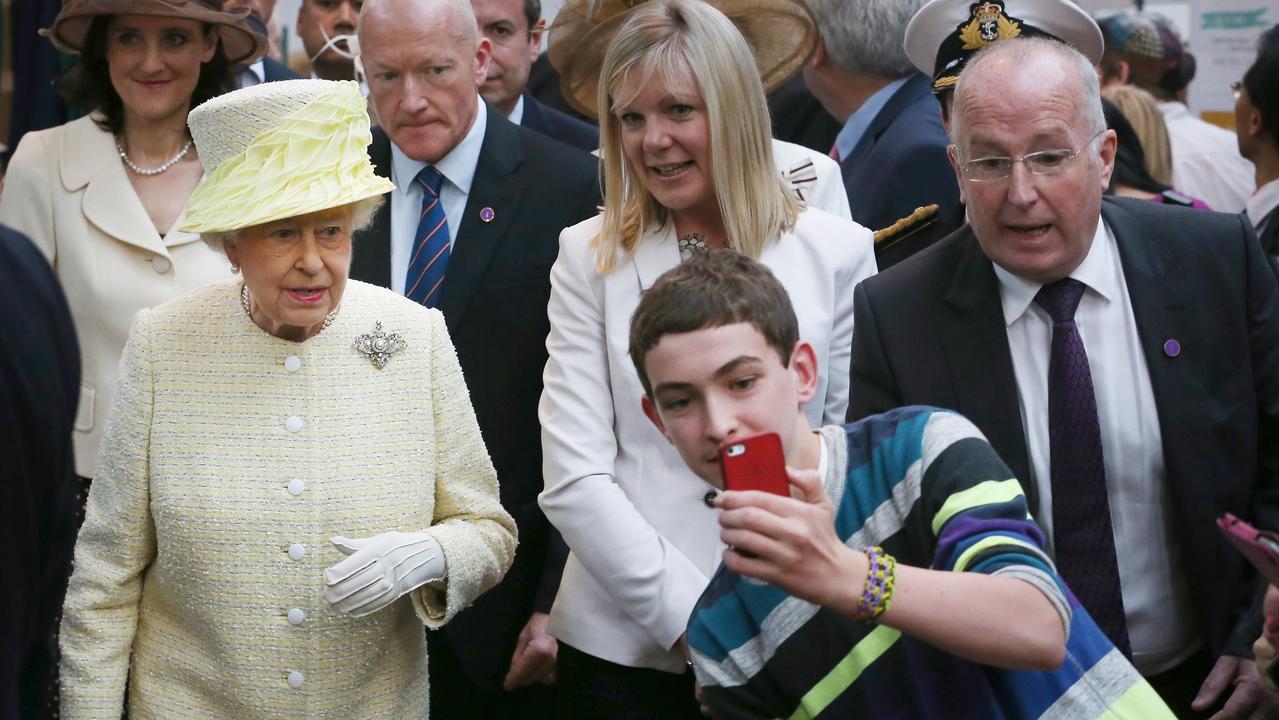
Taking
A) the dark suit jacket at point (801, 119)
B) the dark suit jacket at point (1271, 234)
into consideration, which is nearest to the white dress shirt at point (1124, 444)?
the dark suit jacket at point (1271, 234)

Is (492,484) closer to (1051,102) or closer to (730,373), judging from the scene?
(730,373)

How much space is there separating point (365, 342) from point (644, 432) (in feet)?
2.26

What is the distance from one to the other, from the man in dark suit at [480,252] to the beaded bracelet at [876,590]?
1991 millimetres

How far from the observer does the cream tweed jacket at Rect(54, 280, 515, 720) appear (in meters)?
3.50

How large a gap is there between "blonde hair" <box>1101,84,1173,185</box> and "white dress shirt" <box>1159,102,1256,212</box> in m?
0.94

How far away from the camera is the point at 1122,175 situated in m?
6.00

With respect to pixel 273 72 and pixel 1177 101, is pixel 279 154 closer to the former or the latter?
pixel 273 72

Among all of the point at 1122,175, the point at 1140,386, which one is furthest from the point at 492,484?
the point at 1122,175

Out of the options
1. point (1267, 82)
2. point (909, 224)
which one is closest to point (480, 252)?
point (909, 224)

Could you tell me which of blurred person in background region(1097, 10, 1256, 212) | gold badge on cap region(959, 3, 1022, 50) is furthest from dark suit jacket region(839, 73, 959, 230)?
blurred person in background region(1097, 10, 1256, 212)

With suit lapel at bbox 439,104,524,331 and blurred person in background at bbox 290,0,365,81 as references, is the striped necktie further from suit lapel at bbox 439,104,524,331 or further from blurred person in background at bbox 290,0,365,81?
blurred person in background at bbox 290,0,365,81

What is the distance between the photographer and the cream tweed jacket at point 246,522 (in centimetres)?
350

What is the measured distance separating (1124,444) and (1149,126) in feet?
13.2

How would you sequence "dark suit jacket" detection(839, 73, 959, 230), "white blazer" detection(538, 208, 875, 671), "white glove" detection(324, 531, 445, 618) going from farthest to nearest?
"dark suit jacket" detection(839, 73, 959, 230), "white blazer" detection(538, 208, 875, 671), "white glove" detection(324, 531, 445, 618)
